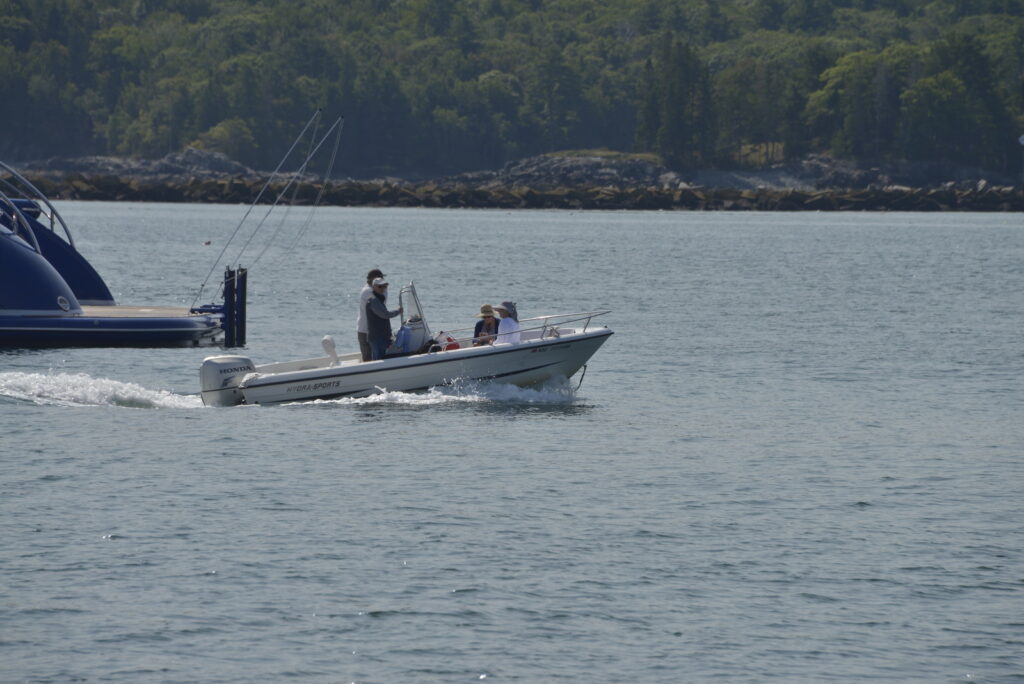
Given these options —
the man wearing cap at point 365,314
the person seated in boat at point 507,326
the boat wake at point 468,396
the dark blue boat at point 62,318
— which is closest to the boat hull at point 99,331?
the dark blue boat at point 62,318

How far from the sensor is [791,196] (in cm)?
16962

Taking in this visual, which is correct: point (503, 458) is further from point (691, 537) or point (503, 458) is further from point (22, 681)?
point (22, 681)

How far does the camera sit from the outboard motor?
24.7 metres

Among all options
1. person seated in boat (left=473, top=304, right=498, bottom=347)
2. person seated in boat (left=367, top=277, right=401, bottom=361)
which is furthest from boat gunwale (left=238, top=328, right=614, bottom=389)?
person seated in boat (left=473, top=304, right=498, bottom=347)

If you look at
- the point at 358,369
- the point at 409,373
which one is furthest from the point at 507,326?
the point at 358,369

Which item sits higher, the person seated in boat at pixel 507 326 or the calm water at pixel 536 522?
the person seated in boat at pixel 507 326

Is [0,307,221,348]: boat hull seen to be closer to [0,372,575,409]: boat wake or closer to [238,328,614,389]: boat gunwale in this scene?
[0,372,575,409]: boat wake

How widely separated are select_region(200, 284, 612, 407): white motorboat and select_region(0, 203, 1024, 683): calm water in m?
0.36

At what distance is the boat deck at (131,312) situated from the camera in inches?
1331

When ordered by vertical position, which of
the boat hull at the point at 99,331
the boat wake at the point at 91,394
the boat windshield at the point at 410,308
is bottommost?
the boat wake at the point at 91,394

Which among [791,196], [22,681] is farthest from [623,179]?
[22,681]

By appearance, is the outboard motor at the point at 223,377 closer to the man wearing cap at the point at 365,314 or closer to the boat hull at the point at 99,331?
the man wearing cap at the point at 365,314

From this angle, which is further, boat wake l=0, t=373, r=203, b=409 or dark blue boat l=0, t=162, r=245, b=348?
dark blue boat l=0, t=162, r=245, b=348

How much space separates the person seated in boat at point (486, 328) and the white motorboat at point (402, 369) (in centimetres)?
25
